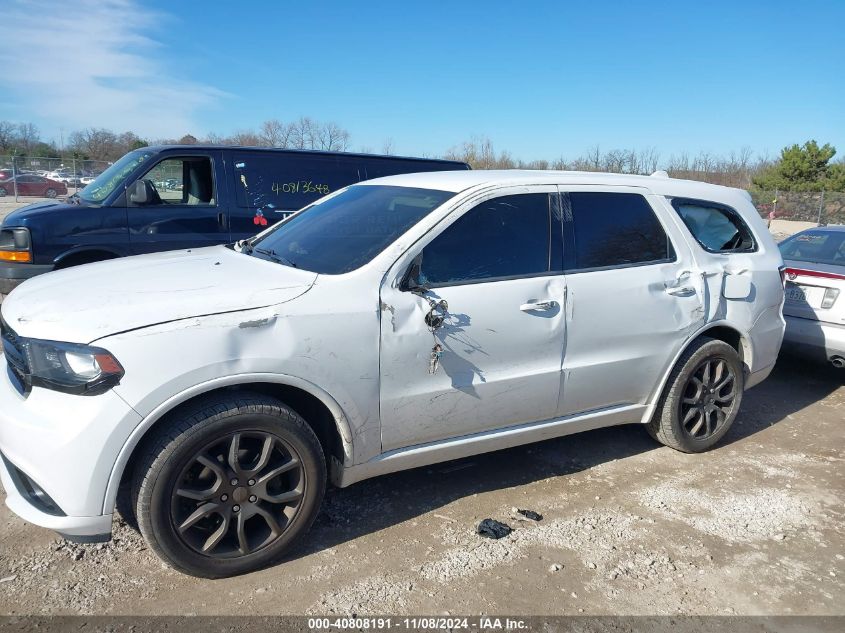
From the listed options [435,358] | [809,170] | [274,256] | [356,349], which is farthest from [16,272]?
[809,170]

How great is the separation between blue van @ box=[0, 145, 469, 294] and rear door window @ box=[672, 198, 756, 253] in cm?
459

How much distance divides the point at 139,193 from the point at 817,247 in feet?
22.8

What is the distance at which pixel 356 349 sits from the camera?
304 cm

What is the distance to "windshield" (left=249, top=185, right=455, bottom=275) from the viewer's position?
3.38m

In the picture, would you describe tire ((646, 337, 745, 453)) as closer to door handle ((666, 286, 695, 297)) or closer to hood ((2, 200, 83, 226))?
door handle ((666, 286, 695, 297))

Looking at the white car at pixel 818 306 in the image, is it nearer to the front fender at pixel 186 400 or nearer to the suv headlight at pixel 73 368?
the front fender at pixel 186 400

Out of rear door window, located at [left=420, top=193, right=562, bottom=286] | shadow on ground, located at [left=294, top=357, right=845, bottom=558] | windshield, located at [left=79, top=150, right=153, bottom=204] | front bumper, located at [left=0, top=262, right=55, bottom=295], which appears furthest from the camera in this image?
windshield, located at [left=79, top=150, right=153, bottom=204]

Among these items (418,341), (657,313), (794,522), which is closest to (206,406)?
(418,341)

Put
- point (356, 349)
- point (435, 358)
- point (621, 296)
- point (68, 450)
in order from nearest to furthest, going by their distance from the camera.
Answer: point (68, 450) < point (356, 349) < point (435, 358) < point (621, 296)

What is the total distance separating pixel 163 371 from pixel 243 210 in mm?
4933

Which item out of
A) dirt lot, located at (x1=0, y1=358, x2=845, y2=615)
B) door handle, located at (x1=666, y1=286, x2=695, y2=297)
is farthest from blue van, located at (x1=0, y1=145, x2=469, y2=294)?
door handle, located at (x1=666, y1=286, x2=695, y2=297)

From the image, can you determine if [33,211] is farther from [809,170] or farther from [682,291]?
[809,170]

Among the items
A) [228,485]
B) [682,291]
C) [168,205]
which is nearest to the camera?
[228,485]

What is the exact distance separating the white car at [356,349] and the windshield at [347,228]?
0.6 inches
